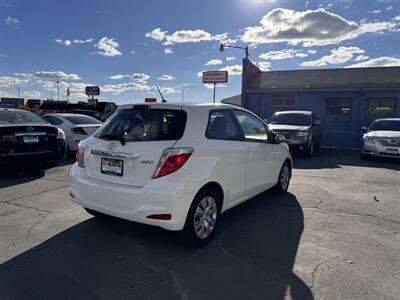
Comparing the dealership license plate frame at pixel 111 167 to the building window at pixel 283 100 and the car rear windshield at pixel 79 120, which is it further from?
the building window at pixel 283 100

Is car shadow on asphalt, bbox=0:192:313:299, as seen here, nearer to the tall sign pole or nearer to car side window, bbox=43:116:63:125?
car side window, bbox=43:116:63:125

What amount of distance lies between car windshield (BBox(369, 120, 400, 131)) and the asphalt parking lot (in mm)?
6857

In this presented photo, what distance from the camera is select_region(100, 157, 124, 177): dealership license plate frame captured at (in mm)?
3520

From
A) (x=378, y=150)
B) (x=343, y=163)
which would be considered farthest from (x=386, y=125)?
(x=343, y=163)

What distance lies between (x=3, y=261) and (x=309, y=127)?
10.4 metres

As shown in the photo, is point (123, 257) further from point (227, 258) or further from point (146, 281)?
point (227, 258)

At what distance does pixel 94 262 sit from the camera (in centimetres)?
334

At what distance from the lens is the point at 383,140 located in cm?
1050

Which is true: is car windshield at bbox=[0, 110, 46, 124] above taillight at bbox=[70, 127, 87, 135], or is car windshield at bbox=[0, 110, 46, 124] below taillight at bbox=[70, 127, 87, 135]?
above

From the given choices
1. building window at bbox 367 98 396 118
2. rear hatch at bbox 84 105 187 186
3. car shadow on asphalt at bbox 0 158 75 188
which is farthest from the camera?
building window at bbox 367 98 396 118

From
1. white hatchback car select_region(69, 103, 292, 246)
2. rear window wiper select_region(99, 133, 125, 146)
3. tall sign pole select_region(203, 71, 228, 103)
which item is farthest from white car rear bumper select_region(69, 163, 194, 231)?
tall sign pole select_region(203, 71, 228, 103)

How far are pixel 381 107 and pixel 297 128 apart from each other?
883 cm

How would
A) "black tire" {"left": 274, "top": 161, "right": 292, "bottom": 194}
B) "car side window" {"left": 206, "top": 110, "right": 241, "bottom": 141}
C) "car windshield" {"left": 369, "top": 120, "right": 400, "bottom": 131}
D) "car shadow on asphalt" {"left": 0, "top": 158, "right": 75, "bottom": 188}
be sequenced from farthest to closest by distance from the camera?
"car windshield" {"left": 369, "top": 120, "right": 400, "bottom": 131}
"car shadow on asphalt" {"left": 0, "top": 158, "right": 75, "bottom": 188}
"black tire" {"left": 274, "top": 161, "right": 292, "bottom": 194}
"car side window" {"left": 206, "top": 110, "right": 241, "bottom": 141}

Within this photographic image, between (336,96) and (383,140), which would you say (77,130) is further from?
(336,96)
